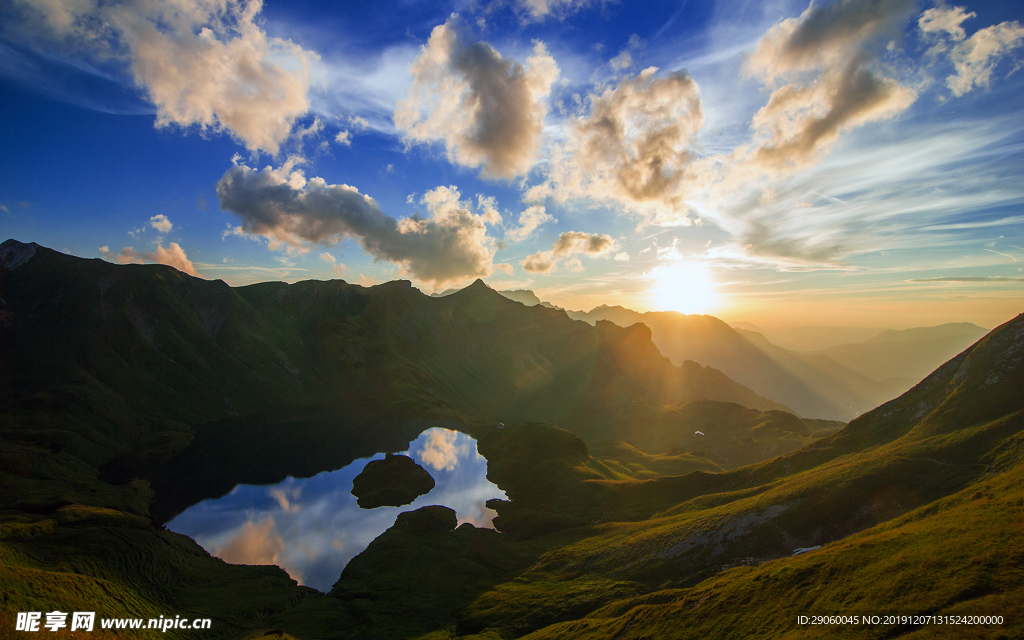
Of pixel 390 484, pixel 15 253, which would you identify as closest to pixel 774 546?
pixel 390 484

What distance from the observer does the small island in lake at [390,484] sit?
11368 centimetres

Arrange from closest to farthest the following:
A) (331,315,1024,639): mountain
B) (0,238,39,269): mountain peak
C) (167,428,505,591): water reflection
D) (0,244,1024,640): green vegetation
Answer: (331,315,1024,639): mountain < (0,244,1024,640): green vegetation < (167,428,505,591): water reflection < (0,238,39,269): mountain peak

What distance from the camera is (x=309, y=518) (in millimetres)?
101312

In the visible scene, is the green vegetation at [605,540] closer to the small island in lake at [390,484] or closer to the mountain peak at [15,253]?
the small island in lake at [390,484]

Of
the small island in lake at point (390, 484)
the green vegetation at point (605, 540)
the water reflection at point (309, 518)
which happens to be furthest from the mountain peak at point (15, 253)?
the small island in lake at point (390, 484)

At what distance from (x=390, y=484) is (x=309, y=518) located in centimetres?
2346

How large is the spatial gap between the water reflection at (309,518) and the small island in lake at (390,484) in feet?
8.55

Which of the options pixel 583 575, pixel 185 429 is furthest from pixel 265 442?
pixel 583 575

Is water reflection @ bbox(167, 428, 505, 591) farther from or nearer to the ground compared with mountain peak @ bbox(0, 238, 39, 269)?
nearer to the ground

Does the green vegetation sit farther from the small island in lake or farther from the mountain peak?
the mountain peak

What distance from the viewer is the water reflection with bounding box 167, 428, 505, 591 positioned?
80938 mm

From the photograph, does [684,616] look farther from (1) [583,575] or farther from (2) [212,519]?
(2) [212,519]

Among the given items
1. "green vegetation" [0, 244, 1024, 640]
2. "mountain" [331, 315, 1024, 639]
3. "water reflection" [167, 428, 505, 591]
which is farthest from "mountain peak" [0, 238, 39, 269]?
"mountain" [331, 315, 1024, 639]

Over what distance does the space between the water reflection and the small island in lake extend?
2.61m
